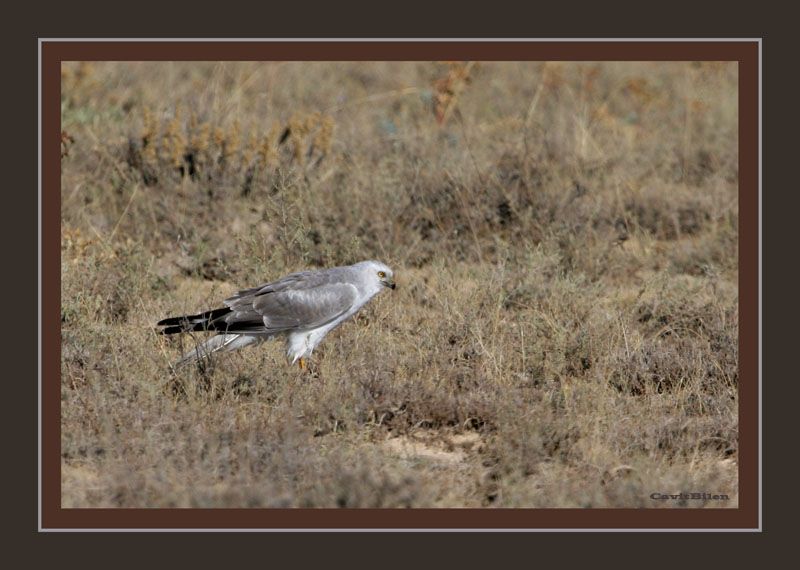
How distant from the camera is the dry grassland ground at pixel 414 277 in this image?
6.45 m

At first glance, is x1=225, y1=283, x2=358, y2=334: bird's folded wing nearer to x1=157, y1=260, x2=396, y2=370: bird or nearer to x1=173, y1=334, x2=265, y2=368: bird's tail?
x1=157, y1=260, x2=396, y2=370: bird

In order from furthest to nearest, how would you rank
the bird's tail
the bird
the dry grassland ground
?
the bird
the bird's tail
the dry grassland ground

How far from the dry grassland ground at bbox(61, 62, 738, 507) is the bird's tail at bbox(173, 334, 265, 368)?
125 millimetres

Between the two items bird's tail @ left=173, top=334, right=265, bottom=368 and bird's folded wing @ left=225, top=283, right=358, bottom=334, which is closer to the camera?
bird's tail @ left=173, top=334, right=265, bottom=368

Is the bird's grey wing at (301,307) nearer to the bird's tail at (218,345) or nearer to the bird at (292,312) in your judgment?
the bird at (292,312)

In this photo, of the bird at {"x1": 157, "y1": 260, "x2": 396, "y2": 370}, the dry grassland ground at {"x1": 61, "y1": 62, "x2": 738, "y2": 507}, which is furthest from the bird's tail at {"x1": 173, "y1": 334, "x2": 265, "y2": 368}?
the dry grassland ground at {"x1": 61, "y1": 62, "x2": 738, "y2": 507}

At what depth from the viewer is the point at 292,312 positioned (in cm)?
775

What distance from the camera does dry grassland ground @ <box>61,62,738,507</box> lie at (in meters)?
6.45

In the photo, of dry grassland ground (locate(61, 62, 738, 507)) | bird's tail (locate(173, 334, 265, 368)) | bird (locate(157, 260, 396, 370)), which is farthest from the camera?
bird (locate(157, 260, 396, 370))

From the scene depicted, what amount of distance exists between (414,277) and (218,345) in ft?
8.18

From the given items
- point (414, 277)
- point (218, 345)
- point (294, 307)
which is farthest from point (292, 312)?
point (414, 277)

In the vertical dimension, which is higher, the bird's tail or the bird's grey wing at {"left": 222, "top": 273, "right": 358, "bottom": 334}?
the bird's grey wing at {"left": 222, "top": 273, "right": 358, "bottom": 334}

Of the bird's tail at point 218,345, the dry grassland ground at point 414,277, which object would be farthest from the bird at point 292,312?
the dry grassland ground at point 414,277

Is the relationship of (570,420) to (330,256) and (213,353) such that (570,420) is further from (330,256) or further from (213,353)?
(330,256)
